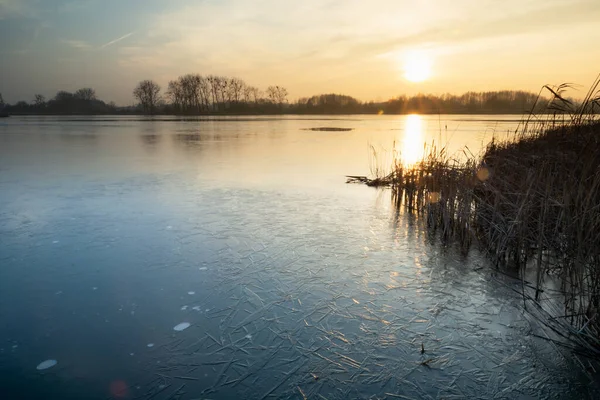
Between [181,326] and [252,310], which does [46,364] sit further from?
[252,310]

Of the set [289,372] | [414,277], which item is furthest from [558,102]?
[289,372]

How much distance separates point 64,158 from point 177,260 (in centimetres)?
1259

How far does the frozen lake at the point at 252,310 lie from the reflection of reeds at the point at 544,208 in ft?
1.31

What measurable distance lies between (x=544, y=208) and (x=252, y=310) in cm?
366

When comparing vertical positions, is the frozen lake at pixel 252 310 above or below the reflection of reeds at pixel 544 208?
below

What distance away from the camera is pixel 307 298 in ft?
13.2

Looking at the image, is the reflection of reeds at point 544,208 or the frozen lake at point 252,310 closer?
the frozen lake at point 252,310

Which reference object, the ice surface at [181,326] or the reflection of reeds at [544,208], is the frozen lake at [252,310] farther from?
the reflection of reeds at [544,208]

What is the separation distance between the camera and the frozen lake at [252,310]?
9.23 feet

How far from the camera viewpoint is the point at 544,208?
4.78m

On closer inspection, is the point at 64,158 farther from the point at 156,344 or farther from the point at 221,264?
the point at 156,344

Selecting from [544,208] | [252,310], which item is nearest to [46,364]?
[252,310]

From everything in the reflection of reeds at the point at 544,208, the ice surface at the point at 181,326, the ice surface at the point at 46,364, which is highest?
the reflection of reeds at the point at 544,208

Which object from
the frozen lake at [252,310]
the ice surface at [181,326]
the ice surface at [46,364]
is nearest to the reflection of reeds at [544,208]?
the frozen lake at [252,310]
